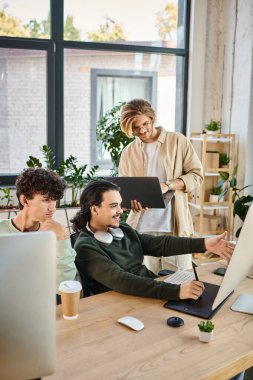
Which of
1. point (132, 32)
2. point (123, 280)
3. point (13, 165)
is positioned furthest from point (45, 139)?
point (123, 280)

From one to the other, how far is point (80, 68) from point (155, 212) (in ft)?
7.53

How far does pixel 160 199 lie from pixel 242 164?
210 centimetres

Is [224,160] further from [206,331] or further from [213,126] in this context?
[206,331]

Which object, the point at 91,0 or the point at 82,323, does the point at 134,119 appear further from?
the point at 91,0

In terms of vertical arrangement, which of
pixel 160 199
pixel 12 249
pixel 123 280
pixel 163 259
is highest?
pixel 12 249

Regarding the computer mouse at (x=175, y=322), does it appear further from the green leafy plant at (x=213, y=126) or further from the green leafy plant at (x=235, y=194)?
the green leafy plant at (x=213, y=126)

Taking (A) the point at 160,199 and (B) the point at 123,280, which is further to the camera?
(A) the point at 160,199

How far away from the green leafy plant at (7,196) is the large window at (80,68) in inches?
12.3

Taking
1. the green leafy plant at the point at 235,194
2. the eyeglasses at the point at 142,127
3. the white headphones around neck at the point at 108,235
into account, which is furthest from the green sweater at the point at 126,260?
the green leafy plant at the point at 235,194

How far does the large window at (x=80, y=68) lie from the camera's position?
13.9ft

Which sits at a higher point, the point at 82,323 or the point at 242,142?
the point at 242,142

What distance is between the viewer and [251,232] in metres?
1.51

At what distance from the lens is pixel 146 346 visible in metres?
1.38

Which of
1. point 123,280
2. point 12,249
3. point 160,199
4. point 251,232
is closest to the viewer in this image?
point 12,249
